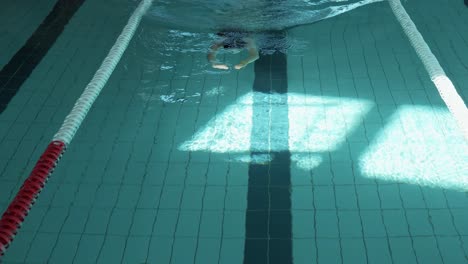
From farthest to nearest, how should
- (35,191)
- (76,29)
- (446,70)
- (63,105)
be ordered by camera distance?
A: 1. (76,29)
2. (446,70)
3. (63,105)
4. (35,191)

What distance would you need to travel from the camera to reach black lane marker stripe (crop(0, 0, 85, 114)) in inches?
158

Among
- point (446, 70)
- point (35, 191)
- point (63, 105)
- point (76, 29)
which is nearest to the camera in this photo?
point (35, 191)

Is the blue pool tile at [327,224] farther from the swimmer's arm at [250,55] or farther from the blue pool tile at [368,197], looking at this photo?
the swimmer's arm at [250,55]

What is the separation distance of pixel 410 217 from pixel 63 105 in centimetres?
243

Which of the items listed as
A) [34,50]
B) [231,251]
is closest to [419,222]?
[231,251]

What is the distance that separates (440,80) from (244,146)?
50.0 inches

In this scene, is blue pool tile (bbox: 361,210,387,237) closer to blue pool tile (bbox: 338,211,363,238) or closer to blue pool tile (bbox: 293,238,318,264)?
blue pool tile (bbox: 338,211,363,238)

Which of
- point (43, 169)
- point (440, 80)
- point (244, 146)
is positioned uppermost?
point (43, 169)

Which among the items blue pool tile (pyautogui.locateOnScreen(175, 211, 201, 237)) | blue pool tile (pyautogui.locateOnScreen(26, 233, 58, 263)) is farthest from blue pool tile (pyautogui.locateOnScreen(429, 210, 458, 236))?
blue pool tile (pyautogui.locateOnScreen(26, 233, 58, 263))

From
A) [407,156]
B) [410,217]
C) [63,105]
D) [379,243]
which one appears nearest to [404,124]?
[407,156]

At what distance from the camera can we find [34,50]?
4457mm

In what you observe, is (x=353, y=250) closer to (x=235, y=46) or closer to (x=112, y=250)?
(x=112, y=250)

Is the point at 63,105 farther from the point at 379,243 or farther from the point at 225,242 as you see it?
the point at 379,243

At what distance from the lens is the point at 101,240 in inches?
110
